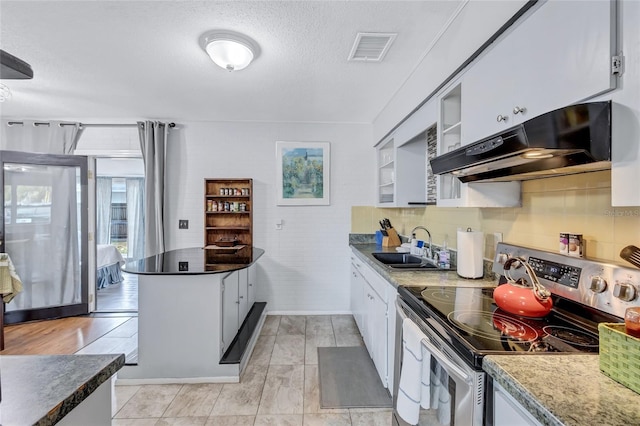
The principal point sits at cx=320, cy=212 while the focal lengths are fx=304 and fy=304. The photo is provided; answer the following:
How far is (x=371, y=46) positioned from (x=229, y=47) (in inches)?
38.4

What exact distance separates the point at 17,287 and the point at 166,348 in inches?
79.3

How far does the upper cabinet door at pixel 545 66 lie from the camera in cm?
91

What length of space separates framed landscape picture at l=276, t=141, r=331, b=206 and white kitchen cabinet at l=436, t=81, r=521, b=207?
2.04 m

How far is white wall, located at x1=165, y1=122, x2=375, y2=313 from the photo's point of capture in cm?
391

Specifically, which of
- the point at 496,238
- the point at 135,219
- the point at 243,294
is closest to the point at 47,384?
the point at 496,238

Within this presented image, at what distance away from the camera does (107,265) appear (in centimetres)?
494

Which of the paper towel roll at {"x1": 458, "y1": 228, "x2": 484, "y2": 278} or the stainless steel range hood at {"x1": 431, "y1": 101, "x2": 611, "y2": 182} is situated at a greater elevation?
the stainless steel range hood at {"x1": 431, "y1": 101, "x2": 611, "y2": 182}

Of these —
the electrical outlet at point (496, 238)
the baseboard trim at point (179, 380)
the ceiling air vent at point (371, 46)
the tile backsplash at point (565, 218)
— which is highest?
the ceiling air vent at point (371, 46)

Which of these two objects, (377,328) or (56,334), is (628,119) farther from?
(56,334)

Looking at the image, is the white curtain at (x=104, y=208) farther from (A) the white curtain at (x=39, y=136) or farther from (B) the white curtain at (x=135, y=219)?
(A) the white curtain at (x=39, y=136)

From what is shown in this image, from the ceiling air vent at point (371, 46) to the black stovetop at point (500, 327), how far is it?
1.67 metres

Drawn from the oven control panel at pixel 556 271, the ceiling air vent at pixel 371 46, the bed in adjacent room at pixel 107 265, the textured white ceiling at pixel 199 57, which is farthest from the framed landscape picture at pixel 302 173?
the bed in adjacent room at pixel 107 265

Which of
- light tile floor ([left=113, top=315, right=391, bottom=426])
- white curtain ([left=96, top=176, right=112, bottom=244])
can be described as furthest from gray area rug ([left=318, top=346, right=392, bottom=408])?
white curtain ([left=96, top=176, right=112, bottom=244])

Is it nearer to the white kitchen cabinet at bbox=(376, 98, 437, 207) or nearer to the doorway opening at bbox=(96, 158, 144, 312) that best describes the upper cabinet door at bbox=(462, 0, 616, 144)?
the white kitchen cabinet at bbox=(376, 98, 437, 207)
